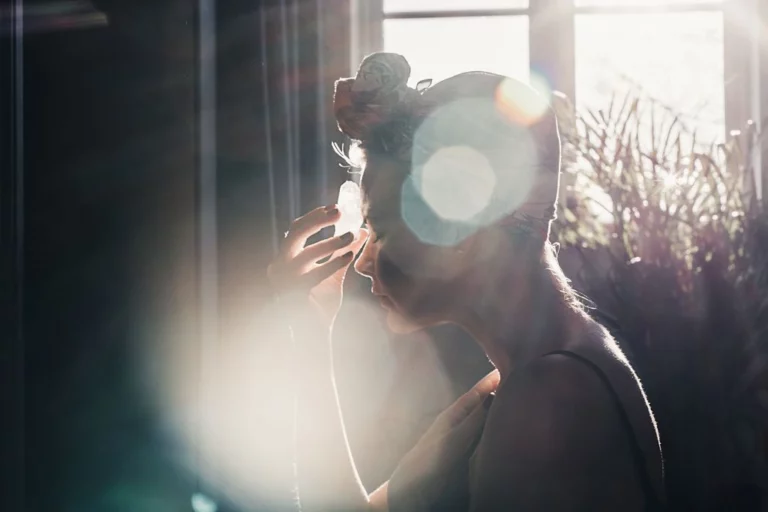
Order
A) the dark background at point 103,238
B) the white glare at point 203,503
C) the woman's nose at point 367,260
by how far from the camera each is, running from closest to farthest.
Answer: the woman's nose at point 367,260, the dark background at point 103,238, the white glare at point 203,503

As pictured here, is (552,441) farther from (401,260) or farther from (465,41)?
(465,41)

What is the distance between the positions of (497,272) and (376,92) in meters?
0.20

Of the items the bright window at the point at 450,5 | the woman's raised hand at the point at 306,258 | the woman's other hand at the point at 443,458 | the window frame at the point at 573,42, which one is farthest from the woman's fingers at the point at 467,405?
the bright window at the point at 450,5

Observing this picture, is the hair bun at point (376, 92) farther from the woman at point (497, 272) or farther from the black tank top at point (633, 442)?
the black tank top at point (633, 442)

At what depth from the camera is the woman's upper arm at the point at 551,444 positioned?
645mm

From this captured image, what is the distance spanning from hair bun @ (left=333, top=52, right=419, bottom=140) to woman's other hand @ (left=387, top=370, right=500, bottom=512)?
0.34m

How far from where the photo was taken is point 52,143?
0.97 m

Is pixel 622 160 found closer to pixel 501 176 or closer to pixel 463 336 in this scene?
pixel 501 176

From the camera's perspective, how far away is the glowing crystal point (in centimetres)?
84

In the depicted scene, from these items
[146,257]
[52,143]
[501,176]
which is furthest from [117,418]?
[501,176]

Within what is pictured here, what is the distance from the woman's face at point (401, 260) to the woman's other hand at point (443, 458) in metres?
0.16

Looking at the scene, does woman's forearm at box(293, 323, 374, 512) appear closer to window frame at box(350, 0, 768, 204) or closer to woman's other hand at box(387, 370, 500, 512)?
woman's other hand at box(387, 370, 500, 512)

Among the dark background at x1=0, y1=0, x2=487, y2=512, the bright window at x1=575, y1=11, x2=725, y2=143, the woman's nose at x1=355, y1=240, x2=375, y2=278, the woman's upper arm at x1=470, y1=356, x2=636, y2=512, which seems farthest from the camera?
the bright window at x1=575, y1=11, x2=725, y2=143

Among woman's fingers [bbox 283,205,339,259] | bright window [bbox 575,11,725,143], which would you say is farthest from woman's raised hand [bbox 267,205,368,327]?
bright window [bbox 575,11,725,143]
